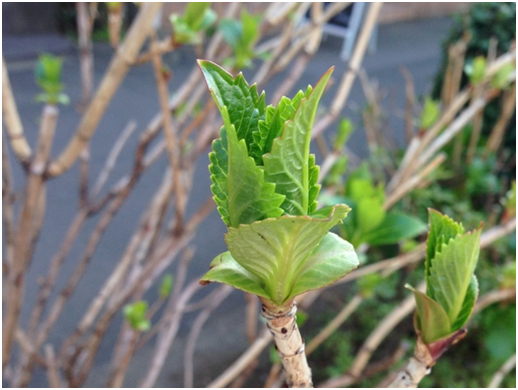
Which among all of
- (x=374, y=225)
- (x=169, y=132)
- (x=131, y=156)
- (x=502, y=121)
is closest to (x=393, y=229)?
(x=374, y=225)

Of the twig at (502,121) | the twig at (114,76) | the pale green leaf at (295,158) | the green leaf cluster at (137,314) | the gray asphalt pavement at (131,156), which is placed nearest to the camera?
the pale green leaf at (295,158)

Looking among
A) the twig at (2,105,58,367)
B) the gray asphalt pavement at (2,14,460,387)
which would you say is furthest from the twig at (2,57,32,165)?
the gray asphalt pavement at (2,14,460,387)

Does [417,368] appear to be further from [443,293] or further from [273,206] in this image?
[273,206]

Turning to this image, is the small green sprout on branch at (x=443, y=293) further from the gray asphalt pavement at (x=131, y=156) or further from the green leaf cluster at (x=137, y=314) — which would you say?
the gray asphalt pavement at (x=131, y=156)

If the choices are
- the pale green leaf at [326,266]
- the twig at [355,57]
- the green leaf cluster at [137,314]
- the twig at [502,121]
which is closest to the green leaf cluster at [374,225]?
the twig at [355,57]

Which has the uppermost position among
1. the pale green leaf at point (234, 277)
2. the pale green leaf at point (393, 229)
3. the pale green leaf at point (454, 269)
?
the pale green leaf at point (234, 277)

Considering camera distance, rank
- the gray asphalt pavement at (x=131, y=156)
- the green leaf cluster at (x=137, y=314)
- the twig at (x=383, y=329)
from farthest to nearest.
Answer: the gray asphalt pavement at (x=131, y=156)
the green leaf cluster at (x=137, y=314)
the twig at (x=383, y=329)

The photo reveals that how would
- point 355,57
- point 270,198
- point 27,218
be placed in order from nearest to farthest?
point 270,198, point 27,218, point 355,57
